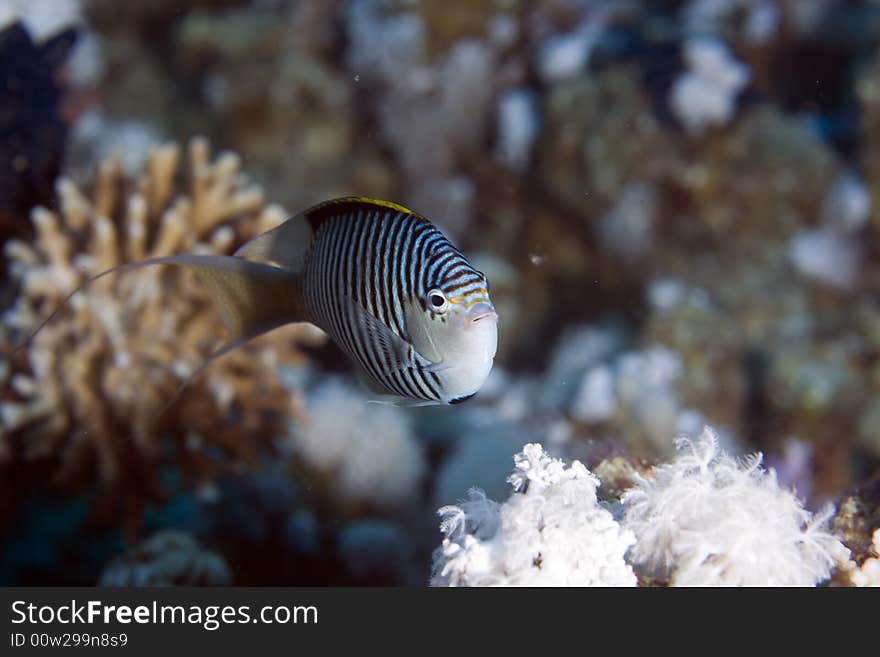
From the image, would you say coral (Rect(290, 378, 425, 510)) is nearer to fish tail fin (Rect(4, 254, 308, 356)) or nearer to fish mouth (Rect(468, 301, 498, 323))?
fish tail fin (Rect(4, 254, 308, 356))

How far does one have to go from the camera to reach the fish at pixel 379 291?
1140 mm

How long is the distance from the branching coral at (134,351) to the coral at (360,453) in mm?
150

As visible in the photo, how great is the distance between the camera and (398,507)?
275 cm

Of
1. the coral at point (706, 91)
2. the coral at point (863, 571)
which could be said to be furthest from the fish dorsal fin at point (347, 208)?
the coral at point (706, 91)

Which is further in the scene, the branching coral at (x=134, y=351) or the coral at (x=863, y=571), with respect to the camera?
the branching coral at (x=134, y=351)

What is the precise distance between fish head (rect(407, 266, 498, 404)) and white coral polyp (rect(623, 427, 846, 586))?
19.1 inches

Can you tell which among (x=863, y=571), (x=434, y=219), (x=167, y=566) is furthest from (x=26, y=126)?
(x=863, y=571)

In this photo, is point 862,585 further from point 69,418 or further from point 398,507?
point 69,418

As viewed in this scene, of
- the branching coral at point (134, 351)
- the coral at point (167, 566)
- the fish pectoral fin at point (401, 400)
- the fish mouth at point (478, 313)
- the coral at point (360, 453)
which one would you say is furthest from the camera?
the coral at point (360, 453)

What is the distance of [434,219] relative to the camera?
367 centimetres

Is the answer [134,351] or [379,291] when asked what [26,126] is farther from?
→ [379,291]

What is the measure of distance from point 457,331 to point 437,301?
0.20ft

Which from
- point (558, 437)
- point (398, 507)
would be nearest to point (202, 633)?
point (398, 507)

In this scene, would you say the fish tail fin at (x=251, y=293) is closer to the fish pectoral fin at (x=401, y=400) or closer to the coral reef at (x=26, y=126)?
the fish pectoral fin at (x=401, y=400)
